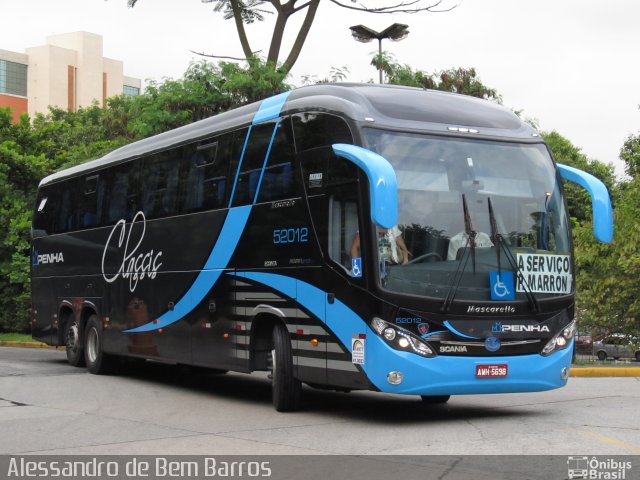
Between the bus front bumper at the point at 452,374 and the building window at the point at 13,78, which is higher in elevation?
the building window at the point at 13,78

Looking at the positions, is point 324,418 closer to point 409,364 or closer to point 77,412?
point 409,364

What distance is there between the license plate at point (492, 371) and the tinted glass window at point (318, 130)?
2817 millimetres

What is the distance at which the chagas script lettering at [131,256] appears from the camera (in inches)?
611

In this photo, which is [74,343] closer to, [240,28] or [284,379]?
[284,379]

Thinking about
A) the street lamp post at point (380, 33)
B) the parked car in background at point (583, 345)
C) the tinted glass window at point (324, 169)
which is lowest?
the parked car in background at point (583, 345)

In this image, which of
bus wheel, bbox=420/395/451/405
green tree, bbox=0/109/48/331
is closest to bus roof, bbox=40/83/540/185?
bus wheel, bbox=420/395/451/405

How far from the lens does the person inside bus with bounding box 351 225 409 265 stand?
1020 cm

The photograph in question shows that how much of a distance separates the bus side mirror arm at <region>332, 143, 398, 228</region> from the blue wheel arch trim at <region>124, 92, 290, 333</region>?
8.41 feet

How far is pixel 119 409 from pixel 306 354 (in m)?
2.72

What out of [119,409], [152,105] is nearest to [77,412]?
[119,409]

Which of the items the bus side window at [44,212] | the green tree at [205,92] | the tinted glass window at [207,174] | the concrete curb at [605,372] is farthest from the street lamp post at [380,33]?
the tinted glass window at [207,174]

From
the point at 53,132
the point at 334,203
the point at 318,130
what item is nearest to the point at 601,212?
the point at 334,203

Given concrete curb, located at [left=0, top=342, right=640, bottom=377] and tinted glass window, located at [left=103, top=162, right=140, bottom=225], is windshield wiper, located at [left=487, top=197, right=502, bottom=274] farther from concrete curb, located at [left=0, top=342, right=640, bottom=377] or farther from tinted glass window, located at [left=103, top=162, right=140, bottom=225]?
tinted glass window, located at [left=103, top=162, right=140, bottom=225]

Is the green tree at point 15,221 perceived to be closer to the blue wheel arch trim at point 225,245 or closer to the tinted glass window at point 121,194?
the tinted glass window at point 121,194
